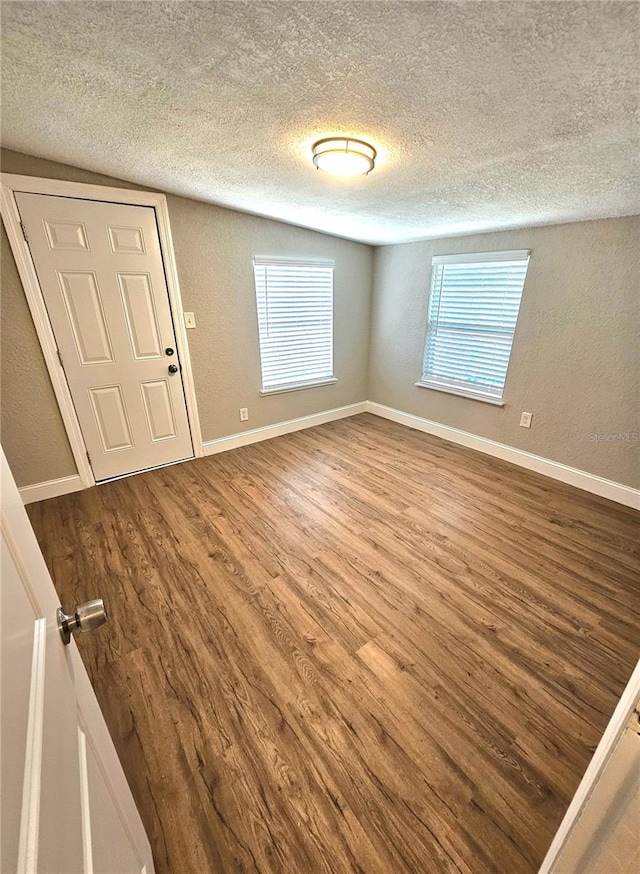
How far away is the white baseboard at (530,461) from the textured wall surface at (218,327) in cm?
93

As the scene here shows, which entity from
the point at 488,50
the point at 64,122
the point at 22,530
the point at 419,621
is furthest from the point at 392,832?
the point at 64,122

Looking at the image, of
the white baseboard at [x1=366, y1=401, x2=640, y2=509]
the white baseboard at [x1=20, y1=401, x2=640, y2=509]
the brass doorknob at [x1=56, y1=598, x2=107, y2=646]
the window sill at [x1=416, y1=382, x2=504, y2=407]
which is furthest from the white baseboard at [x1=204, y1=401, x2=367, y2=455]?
the brass doorknob at [x1=56, y1=598, x2=107, y2=646]

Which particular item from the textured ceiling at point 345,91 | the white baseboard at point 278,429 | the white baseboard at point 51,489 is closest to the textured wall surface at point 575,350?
the textured ceiling at point 345,91

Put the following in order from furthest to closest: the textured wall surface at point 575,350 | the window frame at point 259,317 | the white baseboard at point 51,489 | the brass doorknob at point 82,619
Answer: the window frame at point 259,317 < the white baseboard at point 51,489 < the textured wall surface at point 575,350 < the brass doorknob at point 82,619

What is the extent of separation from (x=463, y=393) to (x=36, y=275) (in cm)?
355

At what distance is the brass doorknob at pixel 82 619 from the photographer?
650 mm

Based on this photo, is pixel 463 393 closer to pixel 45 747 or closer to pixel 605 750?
pixel 605 750

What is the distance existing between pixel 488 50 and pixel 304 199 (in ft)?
5.57

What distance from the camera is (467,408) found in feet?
11.4

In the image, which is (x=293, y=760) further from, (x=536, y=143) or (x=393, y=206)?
(x=393, y=206)

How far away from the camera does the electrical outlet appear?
3.03 m

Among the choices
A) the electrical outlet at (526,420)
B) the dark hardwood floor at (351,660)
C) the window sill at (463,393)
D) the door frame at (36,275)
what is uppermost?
the door frame at (36,275)

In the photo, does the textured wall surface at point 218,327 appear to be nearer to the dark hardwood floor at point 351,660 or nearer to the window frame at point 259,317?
the window frame at point 259,317

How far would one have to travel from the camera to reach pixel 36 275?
87.8 inches
